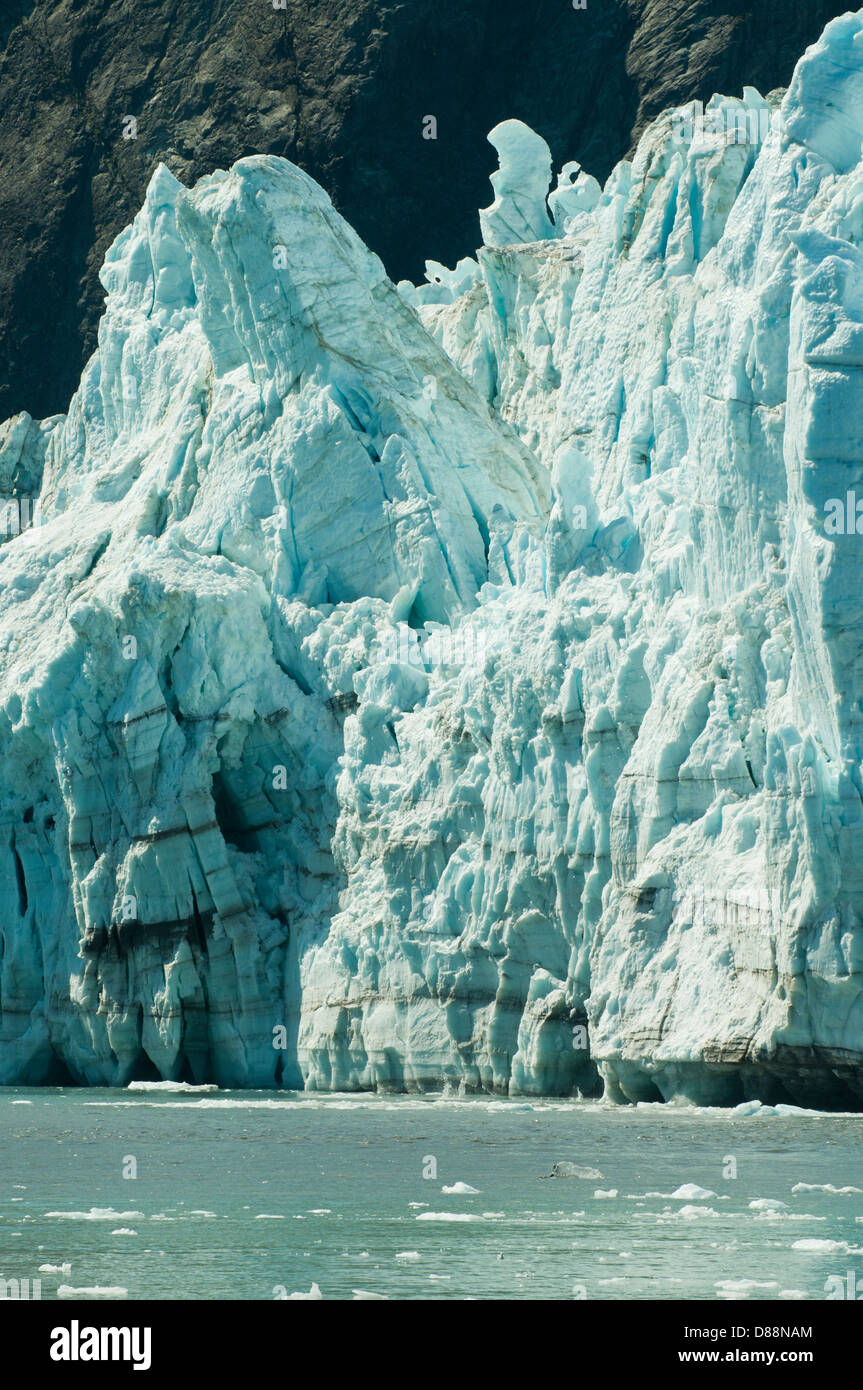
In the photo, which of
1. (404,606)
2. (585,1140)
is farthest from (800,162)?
(585,1140)

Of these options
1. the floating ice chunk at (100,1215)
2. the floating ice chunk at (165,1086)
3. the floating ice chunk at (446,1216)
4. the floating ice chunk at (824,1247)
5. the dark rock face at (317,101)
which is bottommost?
the floating ice chunk at (824,1247)

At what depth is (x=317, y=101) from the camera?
48.6 m

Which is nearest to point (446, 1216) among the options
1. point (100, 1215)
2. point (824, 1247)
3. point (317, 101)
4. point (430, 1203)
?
point (430, 1203)

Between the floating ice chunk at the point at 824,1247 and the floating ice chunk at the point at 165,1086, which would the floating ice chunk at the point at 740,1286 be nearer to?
the floating ice chunk at the point at 824,1247

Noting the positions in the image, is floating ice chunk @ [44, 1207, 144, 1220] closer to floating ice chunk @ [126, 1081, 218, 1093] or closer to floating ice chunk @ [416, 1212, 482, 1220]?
floating ice chunk @ [416, 1212, 482, 1220]

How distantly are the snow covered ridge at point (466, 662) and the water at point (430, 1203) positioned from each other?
1.92m

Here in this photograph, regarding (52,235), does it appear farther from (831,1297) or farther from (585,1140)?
(831,1297)

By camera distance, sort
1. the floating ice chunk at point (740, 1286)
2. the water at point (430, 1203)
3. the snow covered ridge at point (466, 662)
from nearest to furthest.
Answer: the floating ice chunk at point (740, 1286) < the water at point (430, 1203) < the snow covered ridge at point (466, 662)

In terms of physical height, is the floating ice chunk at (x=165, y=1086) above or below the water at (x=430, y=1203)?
above

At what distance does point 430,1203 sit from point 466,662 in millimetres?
10872

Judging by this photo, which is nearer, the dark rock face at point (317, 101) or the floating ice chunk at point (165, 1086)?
the floating ice chunk at point (165, 1086)

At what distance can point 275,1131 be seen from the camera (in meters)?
19.5

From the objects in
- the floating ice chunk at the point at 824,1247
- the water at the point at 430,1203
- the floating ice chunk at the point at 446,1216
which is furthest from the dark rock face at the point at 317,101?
the floating ice chunk at the point at 824,1247

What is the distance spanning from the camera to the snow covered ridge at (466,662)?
19625mm
